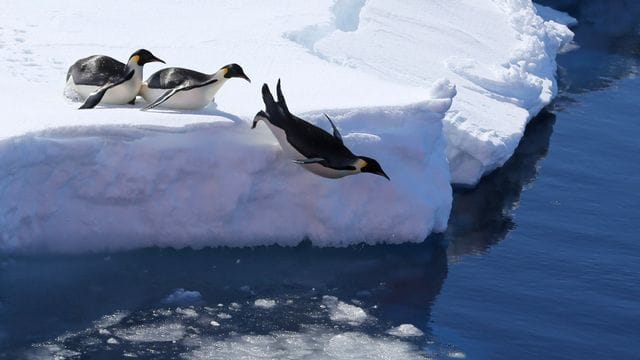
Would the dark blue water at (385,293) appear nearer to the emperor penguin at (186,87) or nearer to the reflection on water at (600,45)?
the emperor penguin at (186,87)

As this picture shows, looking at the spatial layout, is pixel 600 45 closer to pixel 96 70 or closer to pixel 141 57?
pixel 141 57

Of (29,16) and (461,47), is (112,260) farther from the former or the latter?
(461,47)

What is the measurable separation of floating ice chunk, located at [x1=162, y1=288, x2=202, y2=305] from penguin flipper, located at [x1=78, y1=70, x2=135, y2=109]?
1934 millimetres

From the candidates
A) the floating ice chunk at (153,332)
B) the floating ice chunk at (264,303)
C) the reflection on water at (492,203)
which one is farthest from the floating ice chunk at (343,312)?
the reflection on water at (492,203)

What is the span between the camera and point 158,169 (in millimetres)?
9688

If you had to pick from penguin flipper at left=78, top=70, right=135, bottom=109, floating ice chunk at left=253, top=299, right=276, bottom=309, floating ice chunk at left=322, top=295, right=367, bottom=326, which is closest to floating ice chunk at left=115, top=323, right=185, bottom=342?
floating ice chunk at left=253, top=299, right=276, bottom=309

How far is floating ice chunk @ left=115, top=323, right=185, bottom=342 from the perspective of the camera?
853 cm

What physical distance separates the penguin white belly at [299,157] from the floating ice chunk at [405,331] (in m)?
1.46

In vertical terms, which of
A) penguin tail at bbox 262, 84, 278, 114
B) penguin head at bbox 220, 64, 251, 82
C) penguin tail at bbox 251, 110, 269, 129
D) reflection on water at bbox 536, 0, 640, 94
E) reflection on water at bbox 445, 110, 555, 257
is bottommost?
reflection on water at bbox 445, 110, 555, 257

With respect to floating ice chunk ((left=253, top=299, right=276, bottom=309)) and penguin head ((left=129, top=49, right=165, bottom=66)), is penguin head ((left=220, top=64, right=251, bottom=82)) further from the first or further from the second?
floating ice chunk ((left=253, top=299, right=276, bottom=309))

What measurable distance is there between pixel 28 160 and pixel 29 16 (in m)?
4.12

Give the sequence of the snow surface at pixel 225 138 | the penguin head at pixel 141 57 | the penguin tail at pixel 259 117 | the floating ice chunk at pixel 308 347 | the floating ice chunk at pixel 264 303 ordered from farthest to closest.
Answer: the penguin head at pixel 141 57 < the penguin tail at pixel 259 117 < the snow surface at pixel 225 138 < the floating ice chunk at pixel 264 303 < the floating ice chunk at pixel 308 347

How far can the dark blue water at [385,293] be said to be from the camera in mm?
8648

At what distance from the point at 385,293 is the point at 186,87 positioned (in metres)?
2.34
